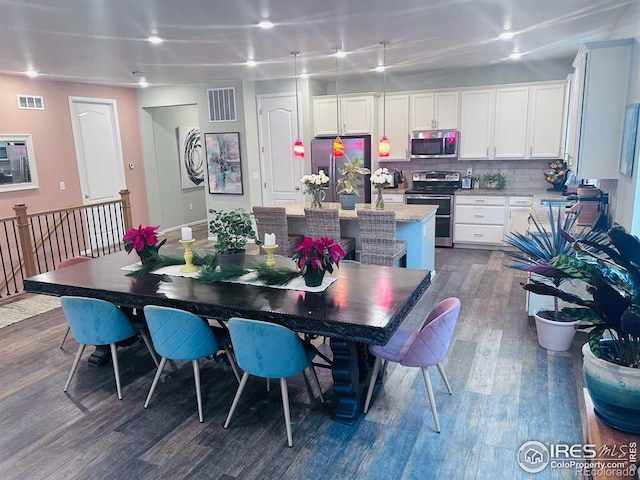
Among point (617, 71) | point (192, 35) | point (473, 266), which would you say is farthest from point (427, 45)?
point (473, 266)

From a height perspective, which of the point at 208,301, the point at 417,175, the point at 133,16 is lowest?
the point at 208,301

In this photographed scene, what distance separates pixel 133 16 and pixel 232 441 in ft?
10.2

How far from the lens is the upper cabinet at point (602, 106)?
145 inches

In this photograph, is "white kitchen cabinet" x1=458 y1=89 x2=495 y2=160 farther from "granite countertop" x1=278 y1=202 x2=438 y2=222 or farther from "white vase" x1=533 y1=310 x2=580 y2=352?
"white vase" x1=533 y1=310 x2=580 y2=352

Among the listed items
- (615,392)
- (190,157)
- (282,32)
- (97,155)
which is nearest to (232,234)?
(282,32)

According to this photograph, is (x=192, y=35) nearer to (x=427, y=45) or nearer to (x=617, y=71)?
(x=427, y=45)

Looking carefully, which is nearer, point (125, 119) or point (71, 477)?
point (71, 477)

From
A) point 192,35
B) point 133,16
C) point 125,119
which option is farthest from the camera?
point 125,119

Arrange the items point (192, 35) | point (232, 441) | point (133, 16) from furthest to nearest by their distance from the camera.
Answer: point (192, 35) < point (133, 16) < point (232, 441)

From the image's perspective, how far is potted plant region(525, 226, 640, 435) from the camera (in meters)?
1.47

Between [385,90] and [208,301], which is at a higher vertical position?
[385,90]

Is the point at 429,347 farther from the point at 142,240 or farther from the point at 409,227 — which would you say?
the point at 409,227

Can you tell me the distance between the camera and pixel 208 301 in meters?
2.76

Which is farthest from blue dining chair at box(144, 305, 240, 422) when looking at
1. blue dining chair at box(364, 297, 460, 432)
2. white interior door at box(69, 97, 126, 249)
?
white interior door at box(69, 97, 126, 249)
